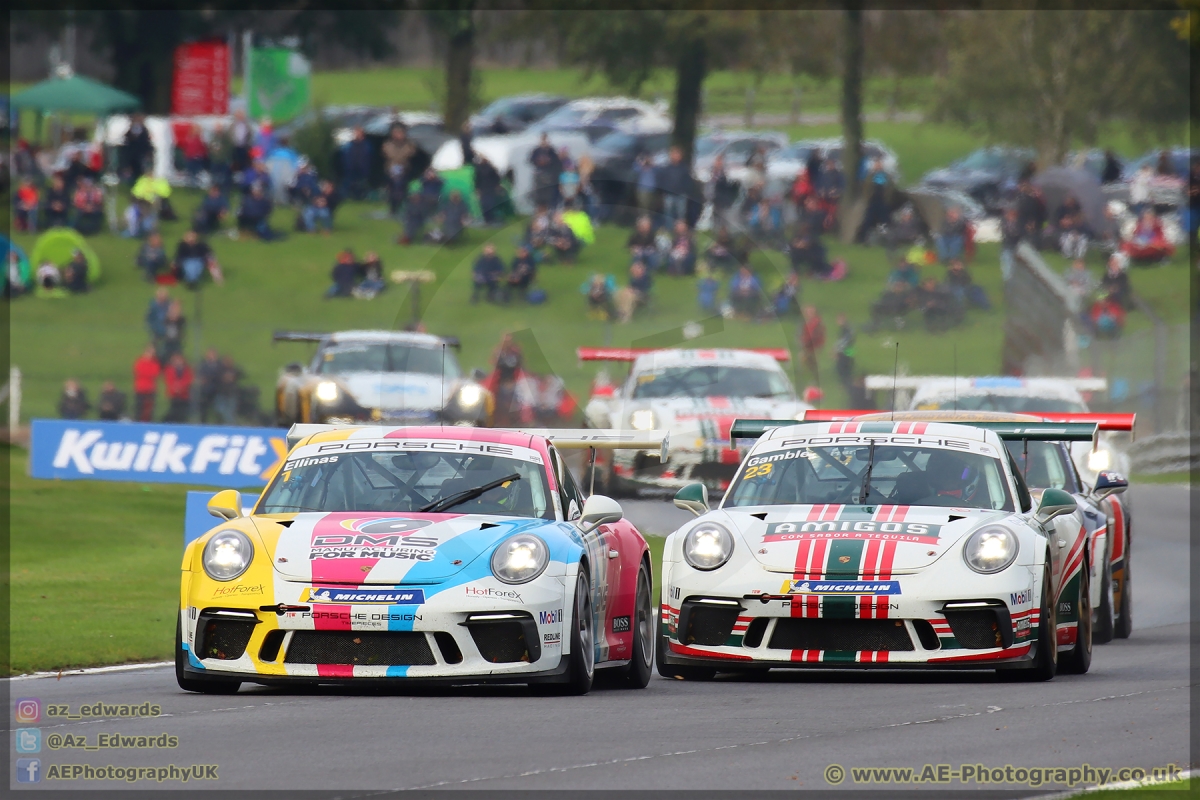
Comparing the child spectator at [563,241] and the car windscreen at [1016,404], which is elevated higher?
the child spectator at [563,241]

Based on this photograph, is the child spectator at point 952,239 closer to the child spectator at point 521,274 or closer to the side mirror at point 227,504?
the child spectator at point 521,274

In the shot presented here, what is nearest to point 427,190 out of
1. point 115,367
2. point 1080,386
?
point 115,367

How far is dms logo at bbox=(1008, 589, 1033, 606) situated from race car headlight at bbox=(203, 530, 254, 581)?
3.56 metres

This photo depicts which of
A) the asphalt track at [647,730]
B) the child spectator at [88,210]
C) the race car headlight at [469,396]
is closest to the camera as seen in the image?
the asphalt track at [647,730]

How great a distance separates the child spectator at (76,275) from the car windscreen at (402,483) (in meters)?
27.2

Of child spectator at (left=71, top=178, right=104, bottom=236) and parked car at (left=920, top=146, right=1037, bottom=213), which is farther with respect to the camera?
parked car at (left=920, top=146, right=1037, bottom=213)

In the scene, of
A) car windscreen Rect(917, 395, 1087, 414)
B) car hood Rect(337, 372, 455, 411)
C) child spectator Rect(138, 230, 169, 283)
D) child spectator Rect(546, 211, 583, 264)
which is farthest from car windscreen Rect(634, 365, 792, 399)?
child spectator Rect(138, 230, 169, 283)

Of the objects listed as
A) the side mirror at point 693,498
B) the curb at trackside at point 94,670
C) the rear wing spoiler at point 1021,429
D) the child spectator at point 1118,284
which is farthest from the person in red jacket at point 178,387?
the side mirror at point 693,498

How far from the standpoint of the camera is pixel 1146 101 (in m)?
43.5

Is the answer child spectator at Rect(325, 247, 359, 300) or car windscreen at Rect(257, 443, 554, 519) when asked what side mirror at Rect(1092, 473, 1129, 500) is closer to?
car windscreen at Rect(257, 443, 554, 519)

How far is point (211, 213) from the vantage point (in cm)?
3881

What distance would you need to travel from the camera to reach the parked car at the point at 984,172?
4234 centimetres

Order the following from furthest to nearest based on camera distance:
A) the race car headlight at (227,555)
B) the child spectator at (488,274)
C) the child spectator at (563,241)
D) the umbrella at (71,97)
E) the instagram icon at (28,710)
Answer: the umbrella at (71,97), the child spectator at (563,241), the child spectator at (488,274), the race car headlight at (227,555), the instagram icon at (28,710)

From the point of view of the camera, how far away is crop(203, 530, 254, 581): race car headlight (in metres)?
8.84
